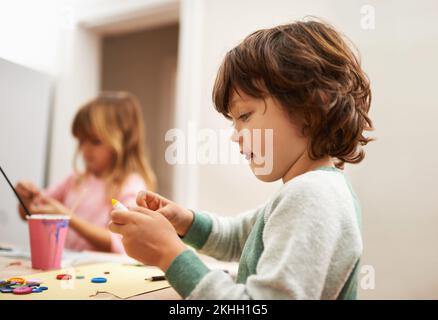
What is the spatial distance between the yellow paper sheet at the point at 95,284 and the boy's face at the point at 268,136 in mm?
235

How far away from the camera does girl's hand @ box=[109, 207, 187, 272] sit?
1.53 ft

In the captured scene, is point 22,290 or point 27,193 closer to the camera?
point 22,290

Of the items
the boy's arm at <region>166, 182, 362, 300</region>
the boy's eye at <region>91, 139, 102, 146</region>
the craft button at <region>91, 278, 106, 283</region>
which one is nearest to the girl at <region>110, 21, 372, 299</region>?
the boy's arm at <region>166, 182, 362, 300</region>

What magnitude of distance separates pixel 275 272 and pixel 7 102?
652mm

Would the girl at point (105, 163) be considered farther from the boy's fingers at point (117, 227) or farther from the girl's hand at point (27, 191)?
the boy's fingers at point (117, 227)

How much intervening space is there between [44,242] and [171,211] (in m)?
0.24

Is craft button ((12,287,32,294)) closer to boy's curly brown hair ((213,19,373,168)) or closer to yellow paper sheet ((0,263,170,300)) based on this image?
yellow paper sheet ((0,263,170,300))

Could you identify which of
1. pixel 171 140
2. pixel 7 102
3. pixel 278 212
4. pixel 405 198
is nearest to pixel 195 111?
pixel 171 140

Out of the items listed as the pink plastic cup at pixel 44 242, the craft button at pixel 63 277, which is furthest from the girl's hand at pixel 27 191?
the craft button at pixel 63 277

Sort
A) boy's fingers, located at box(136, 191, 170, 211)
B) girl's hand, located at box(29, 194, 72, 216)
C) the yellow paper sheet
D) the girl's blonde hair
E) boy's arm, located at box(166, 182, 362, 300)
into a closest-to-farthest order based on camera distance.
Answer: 1. boy's arm, located at box(166, 182, 362, 300)
2. the yellow paper sheet
3. boy's fingers, located at box(136, 191, 170, 211)
4. girl's hand, located at box(29, 194, 72, 216)
5. the girl's blonde hair

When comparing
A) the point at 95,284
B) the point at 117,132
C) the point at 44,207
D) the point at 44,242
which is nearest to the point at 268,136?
the point at 95,284

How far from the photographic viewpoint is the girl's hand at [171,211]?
2.15 ft

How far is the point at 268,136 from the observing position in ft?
1.80

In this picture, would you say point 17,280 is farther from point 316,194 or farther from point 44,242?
point 316,194
